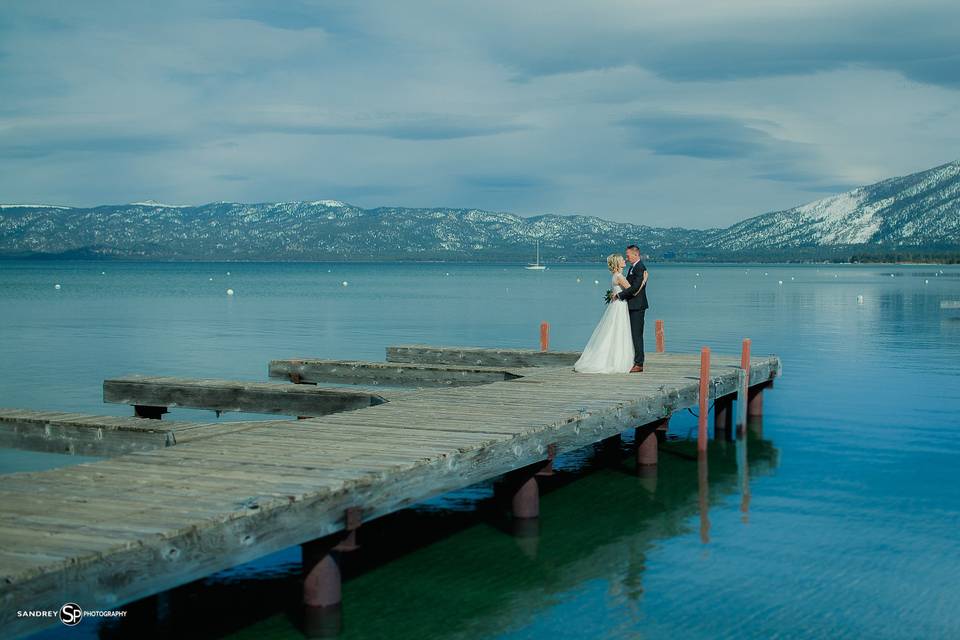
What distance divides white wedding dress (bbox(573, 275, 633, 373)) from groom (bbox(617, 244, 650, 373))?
0.50 ft

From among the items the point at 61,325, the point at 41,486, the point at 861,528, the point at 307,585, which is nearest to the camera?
the point at 41,486

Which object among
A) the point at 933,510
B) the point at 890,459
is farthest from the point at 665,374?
the point at 933,510

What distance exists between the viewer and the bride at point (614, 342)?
1992 cm

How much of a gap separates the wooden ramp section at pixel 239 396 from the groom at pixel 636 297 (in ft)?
17.5

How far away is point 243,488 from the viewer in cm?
933

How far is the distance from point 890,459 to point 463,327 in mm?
35430

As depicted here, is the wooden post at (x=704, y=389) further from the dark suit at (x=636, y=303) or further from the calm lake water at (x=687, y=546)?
Result: the dark suit at (x=636, y=303)

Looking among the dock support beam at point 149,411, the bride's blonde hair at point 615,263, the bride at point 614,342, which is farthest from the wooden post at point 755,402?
the dock support beam at point 149,411

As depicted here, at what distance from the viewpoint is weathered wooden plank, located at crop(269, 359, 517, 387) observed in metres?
21.9

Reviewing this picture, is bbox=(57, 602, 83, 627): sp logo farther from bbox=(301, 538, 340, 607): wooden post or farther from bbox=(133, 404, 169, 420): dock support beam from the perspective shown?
bbox=(133, 404, 169, 420): dock support beam

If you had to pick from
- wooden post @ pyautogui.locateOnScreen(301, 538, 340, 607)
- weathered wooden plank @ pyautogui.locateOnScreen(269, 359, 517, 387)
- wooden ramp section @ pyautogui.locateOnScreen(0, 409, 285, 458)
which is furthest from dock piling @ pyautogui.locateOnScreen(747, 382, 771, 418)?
wooden post @ pyautogui.locateOnScreen(301, 538, 340, 607)

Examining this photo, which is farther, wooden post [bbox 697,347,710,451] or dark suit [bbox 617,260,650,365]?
dark suit [bbox 617,260,650,365]

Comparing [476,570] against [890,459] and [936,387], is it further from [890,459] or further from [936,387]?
[936,387]

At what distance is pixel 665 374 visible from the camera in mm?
20078
